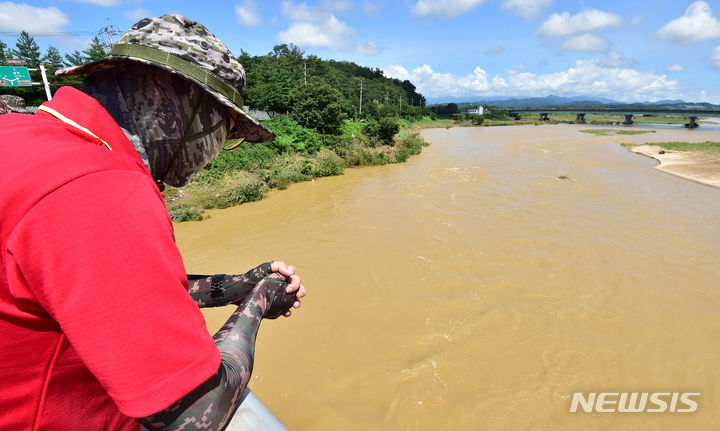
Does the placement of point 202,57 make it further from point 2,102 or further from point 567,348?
point 567,348

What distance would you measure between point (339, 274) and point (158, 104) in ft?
15.7

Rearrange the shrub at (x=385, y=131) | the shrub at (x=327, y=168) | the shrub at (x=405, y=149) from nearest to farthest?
1. the shrub at (x=327, y=168)
2. the shrub at (x=405, y=149)
3. the shrub at (x=385, y=131)

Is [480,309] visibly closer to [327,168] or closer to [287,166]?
[327,168]

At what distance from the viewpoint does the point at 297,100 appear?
65.2 ft

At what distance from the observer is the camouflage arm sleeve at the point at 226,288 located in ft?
5.74

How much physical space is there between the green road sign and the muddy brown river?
16794mm

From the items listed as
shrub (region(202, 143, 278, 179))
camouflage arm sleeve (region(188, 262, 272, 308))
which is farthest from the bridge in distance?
camouflage arm sleeve (region(188, 262, 272, 308))

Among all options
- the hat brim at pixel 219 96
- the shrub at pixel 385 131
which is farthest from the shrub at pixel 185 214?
the shrub at pixel 385 131

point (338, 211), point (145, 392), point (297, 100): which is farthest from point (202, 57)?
point (297, 100)

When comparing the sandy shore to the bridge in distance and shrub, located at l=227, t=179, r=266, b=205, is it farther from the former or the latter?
the bridge in distance

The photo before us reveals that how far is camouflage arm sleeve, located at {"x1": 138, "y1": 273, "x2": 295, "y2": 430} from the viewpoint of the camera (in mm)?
726

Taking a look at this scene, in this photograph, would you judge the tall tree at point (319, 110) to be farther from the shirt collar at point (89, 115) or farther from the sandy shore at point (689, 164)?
the shirt collar at point (89, 115)

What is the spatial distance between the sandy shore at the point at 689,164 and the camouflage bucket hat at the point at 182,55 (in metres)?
17.6

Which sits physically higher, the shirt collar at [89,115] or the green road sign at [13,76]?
the green road sign at [13,76]
